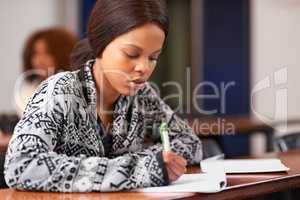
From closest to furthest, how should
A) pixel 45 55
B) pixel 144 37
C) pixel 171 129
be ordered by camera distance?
pixel 144 37 < pixel 171 129 < pixel 45 55

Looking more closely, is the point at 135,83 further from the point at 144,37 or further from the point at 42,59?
the point at 42,59

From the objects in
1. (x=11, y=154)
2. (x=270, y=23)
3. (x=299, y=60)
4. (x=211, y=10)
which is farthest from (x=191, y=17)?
(x=11, y=154)

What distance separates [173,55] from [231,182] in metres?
4.40

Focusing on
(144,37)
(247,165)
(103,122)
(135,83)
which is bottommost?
(247,165)

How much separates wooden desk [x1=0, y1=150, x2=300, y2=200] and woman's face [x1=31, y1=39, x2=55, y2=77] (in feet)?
6.85

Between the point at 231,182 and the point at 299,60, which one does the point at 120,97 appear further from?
the point at 299,60

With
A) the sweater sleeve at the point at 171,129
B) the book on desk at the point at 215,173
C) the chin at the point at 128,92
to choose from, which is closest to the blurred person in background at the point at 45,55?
the sweater sleeve at the point at 171,129

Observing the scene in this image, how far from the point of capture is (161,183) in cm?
152

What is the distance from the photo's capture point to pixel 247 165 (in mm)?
1857

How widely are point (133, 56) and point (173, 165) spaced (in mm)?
304

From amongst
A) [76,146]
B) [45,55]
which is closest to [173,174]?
[76,146]

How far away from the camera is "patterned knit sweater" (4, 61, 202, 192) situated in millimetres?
1469

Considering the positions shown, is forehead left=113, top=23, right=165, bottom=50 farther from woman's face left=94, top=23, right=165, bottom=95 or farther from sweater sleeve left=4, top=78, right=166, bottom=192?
sweater sleeve left=4, top=78, right=166, bottom=192

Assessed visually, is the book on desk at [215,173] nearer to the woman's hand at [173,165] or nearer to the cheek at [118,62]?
the woman's hand at [173,165]
